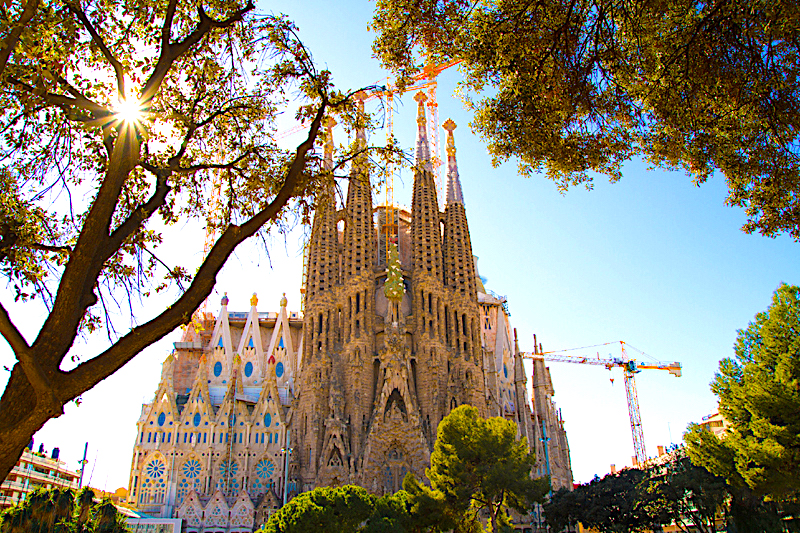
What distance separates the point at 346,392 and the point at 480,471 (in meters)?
13.2

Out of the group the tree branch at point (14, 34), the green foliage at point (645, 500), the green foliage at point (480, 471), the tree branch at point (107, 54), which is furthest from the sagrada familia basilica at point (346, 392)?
the tree branch at point (14, 34)

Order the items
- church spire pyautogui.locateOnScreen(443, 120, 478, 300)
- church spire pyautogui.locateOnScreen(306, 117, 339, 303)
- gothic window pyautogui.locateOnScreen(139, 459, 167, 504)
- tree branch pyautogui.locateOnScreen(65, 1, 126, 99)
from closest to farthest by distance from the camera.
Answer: tree branch pyautogui.locateOnScreen(65, 1, 126, 99) → gothic window pyautogui.locateOnScreen(139, 459, 167, 504) → church spire pyautogui.locateOnScreen(306, 117, 339, 303) → church spire pyautogui.locateOnScreen(443, 120, 478, 300)

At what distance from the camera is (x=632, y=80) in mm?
9070

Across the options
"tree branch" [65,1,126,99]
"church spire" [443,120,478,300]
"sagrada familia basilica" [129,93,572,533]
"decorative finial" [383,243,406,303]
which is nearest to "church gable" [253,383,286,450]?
"sagrada familia basilica" [129,93,572,533]

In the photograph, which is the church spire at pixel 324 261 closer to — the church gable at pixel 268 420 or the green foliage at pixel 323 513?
the church gable at pixel 268 420

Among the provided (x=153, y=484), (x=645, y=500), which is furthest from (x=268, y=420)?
(x=645, y=500)

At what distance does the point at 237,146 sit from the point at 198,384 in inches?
1317

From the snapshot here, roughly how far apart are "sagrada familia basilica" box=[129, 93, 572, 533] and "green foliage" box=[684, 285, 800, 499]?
668 inches

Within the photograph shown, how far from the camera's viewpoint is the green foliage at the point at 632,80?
812 cm

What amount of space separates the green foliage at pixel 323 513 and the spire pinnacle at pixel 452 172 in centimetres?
2556

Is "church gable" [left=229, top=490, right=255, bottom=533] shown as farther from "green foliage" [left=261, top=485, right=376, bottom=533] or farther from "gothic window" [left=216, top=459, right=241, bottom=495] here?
"green foliage" [left=261, top=485, right=376, bottom=533]

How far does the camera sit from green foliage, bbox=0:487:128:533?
20.5m

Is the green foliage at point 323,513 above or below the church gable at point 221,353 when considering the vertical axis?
below

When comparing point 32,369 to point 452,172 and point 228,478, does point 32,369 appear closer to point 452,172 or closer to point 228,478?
point 228,478
